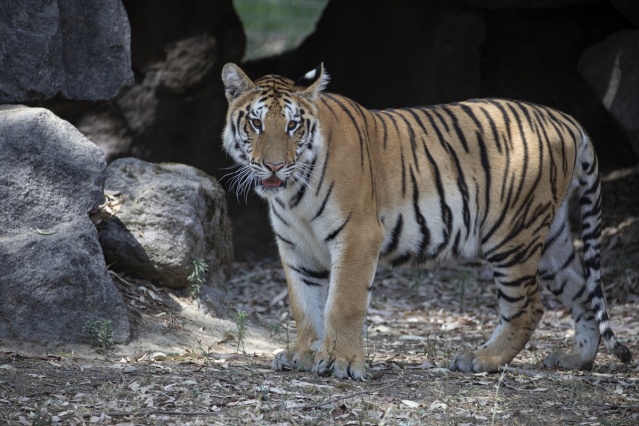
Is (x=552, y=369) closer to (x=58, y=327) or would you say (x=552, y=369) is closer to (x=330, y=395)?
(x=330, y=395)

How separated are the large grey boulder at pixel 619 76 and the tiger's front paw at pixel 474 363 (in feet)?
11.0

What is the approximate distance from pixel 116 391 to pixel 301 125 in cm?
149

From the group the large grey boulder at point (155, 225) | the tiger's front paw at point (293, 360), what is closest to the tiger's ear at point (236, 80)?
the large grey boulder at point (155, 225)

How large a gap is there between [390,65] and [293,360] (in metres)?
4.87

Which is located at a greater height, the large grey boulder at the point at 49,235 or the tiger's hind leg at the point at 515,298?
the large grey boulder at the point at 49,235

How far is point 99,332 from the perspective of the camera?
4223mm

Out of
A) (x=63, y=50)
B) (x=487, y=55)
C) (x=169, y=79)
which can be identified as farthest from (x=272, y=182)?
→ (x=487, y=55)

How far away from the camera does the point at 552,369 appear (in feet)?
15.2

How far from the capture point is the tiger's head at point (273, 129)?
13.1 feet

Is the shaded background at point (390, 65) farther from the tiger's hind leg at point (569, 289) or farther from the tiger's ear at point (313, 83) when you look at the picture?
the tiger's ear at point (313, 83)

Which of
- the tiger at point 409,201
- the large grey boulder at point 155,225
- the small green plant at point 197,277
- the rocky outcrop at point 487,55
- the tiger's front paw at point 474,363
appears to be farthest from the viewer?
the rocky outcrop at point 487,55

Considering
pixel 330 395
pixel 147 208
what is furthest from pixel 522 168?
pixel 147 208

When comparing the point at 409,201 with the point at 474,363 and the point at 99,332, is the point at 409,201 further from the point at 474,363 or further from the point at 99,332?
the point at 99,332

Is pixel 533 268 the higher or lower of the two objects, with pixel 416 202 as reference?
lower
